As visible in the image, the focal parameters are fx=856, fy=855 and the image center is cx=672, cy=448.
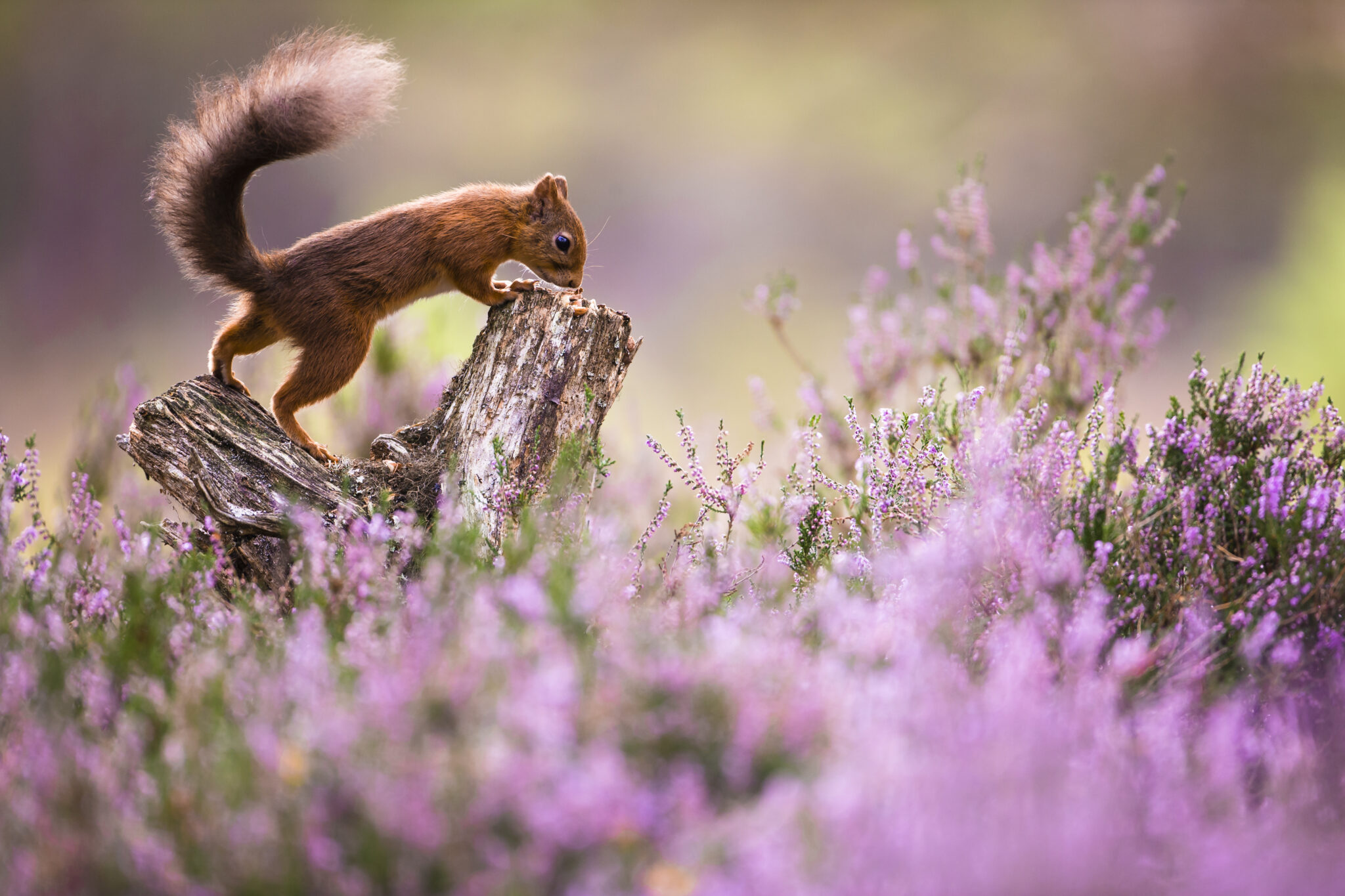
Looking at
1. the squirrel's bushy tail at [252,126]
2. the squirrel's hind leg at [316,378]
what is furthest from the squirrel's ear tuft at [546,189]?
the squirrel's hind leg at [316,378]

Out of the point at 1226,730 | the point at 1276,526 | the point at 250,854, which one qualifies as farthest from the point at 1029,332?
the point at 250,854

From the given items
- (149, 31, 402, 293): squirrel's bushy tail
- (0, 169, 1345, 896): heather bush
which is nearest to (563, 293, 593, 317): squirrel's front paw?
(0, 169, 1345, 896): heather bush

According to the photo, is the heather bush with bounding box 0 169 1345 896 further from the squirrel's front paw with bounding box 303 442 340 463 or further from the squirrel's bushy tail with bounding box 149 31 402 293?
the squirrel's bushy tail with bounding box 149 31 402 293

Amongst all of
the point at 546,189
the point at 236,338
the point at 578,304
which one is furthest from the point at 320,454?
the point at 546,189

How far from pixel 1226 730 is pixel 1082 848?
35 centimetres

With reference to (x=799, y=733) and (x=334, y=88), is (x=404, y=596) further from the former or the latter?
(x=334, y=88)

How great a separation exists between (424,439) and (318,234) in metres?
0.68

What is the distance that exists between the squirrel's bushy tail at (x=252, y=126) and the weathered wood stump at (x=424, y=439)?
0.41 meters

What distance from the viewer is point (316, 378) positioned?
2.35 m

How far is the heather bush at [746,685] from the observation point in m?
0.92

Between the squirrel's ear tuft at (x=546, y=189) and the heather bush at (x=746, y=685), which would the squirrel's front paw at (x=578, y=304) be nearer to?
the heather bush at (x=746, y=685)

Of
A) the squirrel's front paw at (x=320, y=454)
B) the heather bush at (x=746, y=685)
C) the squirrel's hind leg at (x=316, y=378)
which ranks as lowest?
the heather bush at (x=746, y=685)

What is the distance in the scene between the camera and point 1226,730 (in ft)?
3.52

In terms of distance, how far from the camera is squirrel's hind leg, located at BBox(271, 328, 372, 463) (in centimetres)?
234
